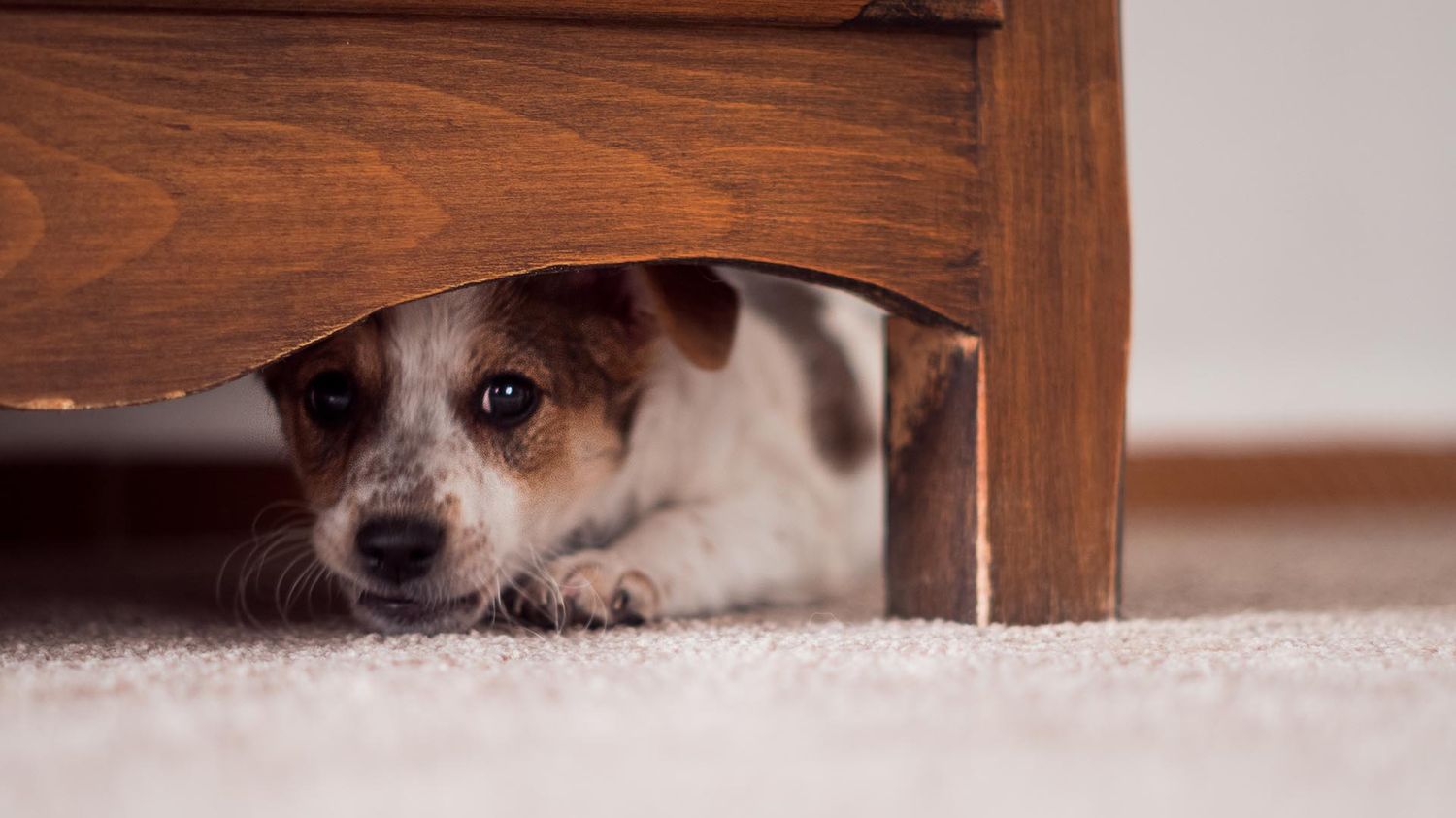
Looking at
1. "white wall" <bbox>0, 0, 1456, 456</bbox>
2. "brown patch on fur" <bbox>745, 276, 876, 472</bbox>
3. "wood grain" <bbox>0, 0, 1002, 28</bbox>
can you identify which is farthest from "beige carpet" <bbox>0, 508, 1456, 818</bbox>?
"white wall" <bbox>0, 0, 1456, 456</bbox>

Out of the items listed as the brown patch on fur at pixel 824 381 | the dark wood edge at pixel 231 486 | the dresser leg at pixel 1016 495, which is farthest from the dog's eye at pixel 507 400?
the dark wood edge at pixel 231 486

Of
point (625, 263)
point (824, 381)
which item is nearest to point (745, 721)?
point (625, 263)

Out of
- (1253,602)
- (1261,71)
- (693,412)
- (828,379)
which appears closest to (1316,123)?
(1261,71)

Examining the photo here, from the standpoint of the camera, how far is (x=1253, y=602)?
1.42m

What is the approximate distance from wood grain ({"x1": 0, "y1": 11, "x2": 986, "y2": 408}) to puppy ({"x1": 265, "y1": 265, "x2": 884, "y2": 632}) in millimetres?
286

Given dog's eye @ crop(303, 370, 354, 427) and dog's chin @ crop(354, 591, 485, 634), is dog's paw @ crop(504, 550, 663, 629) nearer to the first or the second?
dog's chin @ crop(354, 591, 485, 634)

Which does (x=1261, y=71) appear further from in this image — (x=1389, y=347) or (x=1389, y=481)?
(x=1389, y=481)

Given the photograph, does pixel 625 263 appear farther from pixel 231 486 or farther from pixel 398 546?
pixel 231 486

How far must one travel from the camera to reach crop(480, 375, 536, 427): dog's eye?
4.32 ft

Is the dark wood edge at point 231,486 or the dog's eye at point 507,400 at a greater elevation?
the dog's eye at point 507,400

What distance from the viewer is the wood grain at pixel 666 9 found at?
93 centimetres

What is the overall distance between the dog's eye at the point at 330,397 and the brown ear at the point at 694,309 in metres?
0.36

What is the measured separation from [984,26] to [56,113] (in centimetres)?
78

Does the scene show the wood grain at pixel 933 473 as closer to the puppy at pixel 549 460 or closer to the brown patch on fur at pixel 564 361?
the puppy at pixel 549 460
